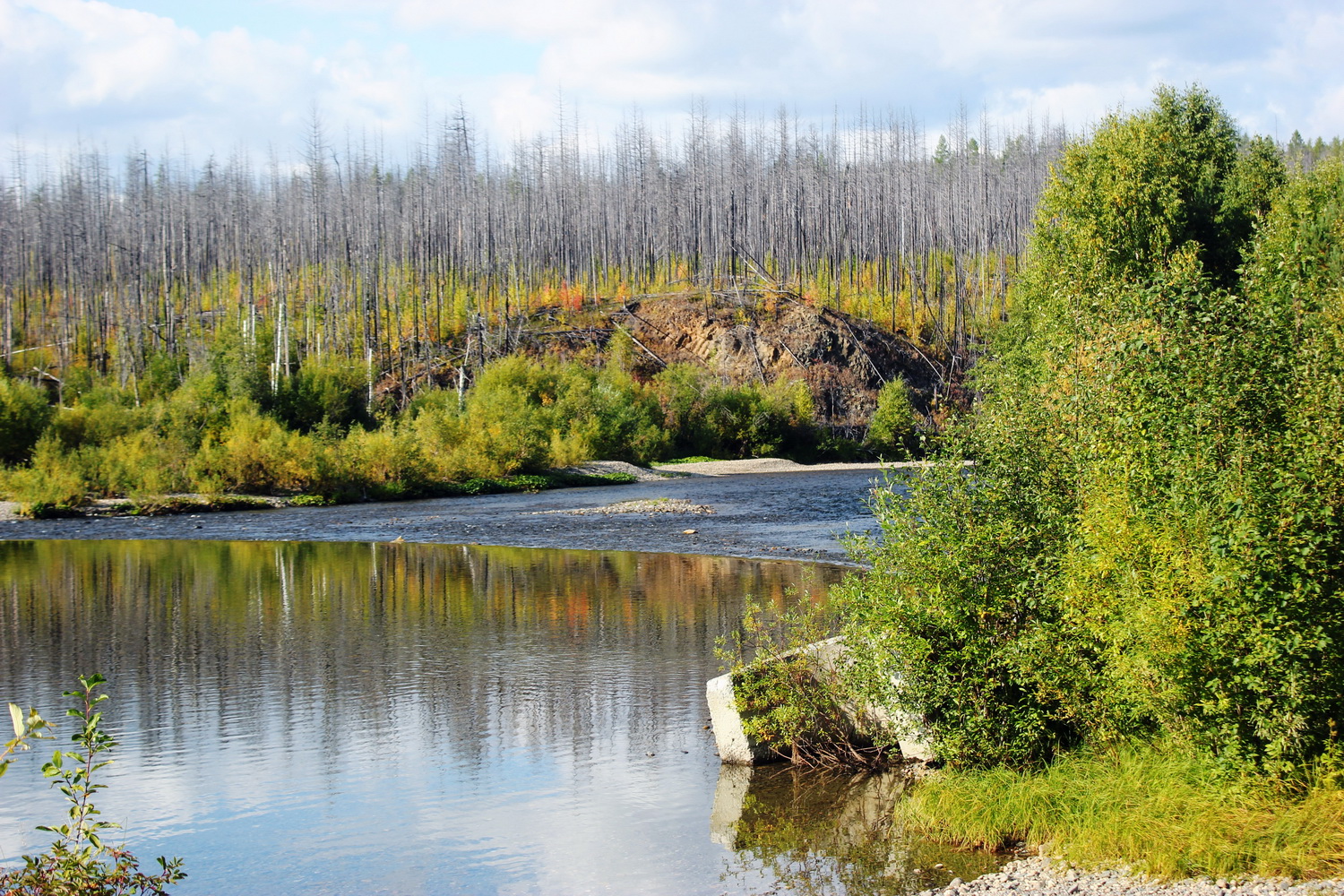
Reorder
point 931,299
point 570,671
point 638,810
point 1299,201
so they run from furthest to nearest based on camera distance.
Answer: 1. point 931,299
2. point 1299,201
3. point 570,671
4. point 638,810

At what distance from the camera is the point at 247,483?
55094mm

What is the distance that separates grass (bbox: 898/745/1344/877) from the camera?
30.2ft

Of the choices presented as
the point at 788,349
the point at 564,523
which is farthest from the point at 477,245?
the point at 564,523

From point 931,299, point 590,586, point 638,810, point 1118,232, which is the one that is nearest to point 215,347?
point 590,586

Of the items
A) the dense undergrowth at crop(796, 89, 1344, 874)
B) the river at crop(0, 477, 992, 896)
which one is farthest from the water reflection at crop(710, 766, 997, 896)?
the dense undergrowth at crop(796, 89, 1344, 874)

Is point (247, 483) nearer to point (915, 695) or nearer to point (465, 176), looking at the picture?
point (915, 695)

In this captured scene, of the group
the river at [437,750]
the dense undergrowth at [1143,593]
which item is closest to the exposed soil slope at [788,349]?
the river at [437,750]

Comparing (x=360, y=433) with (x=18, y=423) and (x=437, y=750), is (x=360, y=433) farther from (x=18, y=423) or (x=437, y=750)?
(x=437, y=750)

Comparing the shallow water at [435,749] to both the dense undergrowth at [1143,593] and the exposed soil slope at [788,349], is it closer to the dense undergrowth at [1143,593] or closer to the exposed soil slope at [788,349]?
the dense undergrowth at [1143,593]

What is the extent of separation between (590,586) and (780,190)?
99.8 m

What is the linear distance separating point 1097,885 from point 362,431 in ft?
181

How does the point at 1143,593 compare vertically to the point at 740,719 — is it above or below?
above

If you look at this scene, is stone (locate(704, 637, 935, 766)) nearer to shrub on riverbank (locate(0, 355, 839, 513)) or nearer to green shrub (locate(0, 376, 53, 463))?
shrub on riverbank (locate(0, 355, 839, 513))

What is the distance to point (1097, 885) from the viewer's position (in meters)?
9.34
